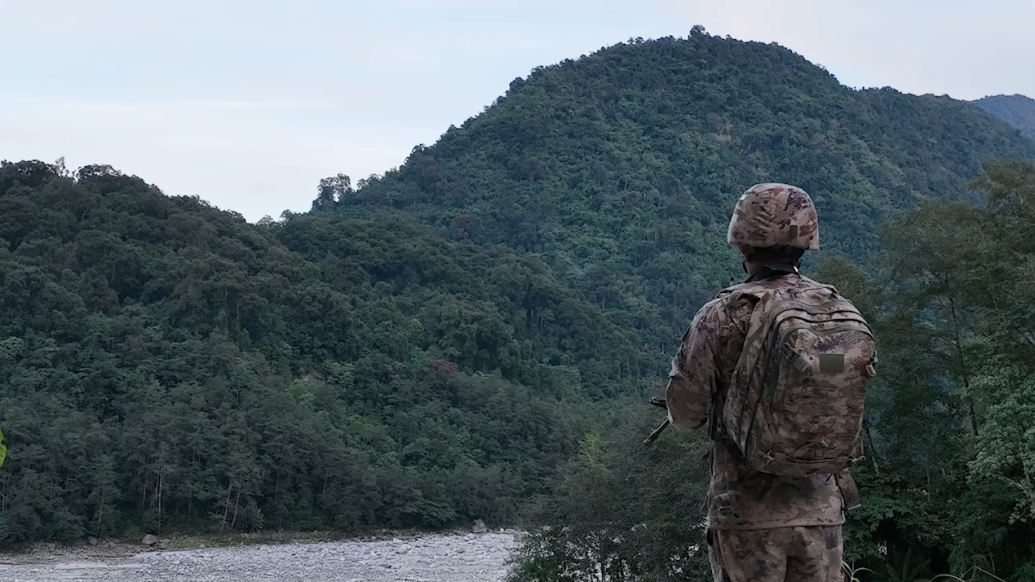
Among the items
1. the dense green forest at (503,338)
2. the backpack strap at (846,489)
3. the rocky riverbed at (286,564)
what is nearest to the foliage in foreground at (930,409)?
the dense green forest at (503,338)

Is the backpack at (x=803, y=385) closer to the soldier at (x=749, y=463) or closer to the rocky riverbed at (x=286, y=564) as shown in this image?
the soldier at (x=749, y=463)

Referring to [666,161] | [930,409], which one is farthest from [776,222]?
[666,161]

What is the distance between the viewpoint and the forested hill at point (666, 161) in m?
101

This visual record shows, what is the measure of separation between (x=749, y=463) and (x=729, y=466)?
14cm

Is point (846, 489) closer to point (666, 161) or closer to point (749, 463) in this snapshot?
point (749, 463)

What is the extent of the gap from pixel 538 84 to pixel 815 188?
38463 mm

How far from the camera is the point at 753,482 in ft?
9.86

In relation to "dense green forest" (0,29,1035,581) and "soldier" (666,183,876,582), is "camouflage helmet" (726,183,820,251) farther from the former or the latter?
"dense green forest" (0,29,1035,581)

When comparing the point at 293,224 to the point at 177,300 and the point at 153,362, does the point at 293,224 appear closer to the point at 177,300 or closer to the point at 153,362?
the point at 177,300

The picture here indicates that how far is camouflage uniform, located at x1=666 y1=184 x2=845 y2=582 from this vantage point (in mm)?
2986

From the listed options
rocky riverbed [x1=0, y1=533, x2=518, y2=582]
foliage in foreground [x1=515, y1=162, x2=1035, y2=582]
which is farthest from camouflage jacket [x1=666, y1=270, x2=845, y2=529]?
rocky riverbed [x1=0, y1=533, x2=518, y2=582]

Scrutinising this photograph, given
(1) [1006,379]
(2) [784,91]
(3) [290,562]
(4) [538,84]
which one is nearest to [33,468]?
(3) [290,562]

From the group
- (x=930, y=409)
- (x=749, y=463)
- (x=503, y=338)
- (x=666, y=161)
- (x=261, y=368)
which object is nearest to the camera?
(x=749, y=463)

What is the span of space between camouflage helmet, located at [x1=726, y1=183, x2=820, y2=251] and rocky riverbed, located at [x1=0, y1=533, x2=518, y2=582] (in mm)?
29585
